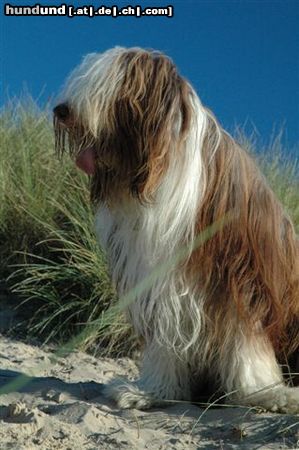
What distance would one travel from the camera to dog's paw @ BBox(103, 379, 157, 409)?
404 centimetres

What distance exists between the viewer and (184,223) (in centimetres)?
374

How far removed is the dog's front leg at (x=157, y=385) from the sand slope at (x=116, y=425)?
0.25 ft

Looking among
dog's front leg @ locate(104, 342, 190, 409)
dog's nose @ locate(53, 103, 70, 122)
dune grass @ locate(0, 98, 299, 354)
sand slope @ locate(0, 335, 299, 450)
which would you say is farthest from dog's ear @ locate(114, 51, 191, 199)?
dune grass @ locate(0, 98, 299, 354)

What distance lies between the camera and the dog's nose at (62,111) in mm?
3639

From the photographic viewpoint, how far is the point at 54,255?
721 centimetres

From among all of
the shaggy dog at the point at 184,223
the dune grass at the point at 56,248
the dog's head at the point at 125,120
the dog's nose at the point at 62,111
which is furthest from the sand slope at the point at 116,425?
the dune grass at the point at 56,248

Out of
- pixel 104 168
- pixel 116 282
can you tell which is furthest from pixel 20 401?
pixel 104 168

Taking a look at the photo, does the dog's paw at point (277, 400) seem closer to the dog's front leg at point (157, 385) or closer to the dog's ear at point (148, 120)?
the dog's front leg at point (157, 385)

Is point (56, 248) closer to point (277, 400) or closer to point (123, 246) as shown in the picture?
point (123, 246)

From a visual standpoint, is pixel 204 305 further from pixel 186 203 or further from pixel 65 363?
pixel 65 363

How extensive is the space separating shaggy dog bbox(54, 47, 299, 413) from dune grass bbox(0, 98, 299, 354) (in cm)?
233

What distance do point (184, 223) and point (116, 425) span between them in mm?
967

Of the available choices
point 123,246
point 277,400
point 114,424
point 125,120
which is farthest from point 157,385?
point 125,120

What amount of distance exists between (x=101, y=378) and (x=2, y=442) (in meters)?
2.59
